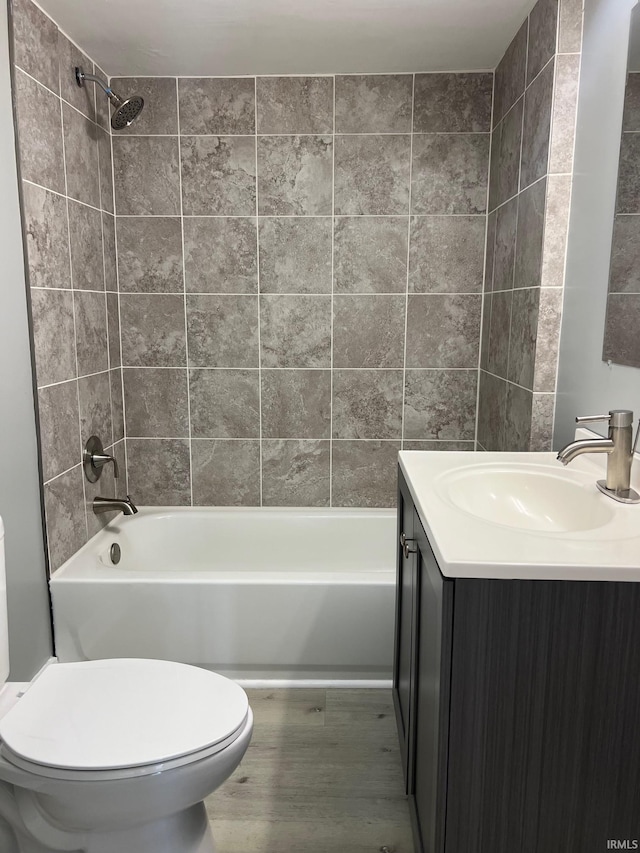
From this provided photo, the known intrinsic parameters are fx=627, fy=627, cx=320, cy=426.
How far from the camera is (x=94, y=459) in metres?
2.55

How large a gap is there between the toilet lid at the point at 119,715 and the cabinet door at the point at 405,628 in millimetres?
441

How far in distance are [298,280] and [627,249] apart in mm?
1502

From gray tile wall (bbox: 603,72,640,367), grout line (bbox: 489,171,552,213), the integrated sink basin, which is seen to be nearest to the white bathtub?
the integrated sink basin

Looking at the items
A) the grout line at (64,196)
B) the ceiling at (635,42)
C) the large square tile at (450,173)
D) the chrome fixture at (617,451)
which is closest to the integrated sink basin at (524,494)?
the chrome fixture at (617,451)

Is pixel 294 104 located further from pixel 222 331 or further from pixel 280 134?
pixel 222 331

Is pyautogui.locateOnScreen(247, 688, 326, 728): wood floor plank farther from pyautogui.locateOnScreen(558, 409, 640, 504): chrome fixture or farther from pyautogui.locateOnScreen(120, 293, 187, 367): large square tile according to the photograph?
pyautogui.locateOnScreen(120, 293, 187, 367): large square tile

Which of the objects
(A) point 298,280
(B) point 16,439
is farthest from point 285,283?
(B) point 16,439

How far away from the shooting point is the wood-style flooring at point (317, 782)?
1.62 meters

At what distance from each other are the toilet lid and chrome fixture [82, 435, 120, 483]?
42.9 inches

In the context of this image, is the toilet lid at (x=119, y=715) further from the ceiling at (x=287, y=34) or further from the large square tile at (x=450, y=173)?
the large square tile at (x=450, y=173)

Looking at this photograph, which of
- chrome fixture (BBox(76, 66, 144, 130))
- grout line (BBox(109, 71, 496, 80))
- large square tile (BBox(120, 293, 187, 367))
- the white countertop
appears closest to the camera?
the white countertop

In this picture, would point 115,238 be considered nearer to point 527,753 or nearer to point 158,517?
point 158,517

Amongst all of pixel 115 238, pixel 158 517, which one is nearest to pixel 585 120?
pixel 115 238

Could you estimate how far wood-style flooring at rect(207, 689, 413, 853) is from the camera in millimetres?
1623
